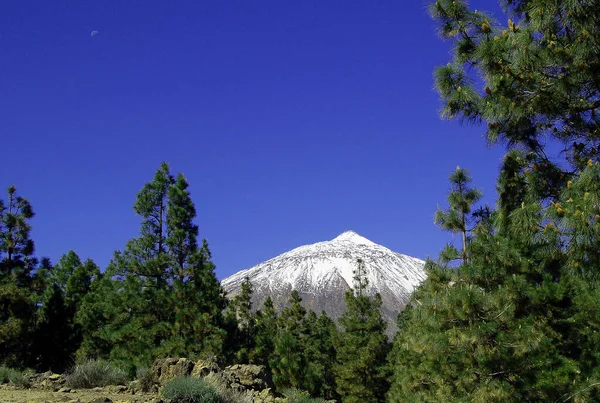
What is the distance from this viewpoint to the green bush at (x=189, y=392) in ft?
34.1

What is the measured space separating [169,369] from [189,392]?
291 cm

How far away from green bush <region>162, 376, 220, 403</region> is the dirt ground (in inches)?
11.2

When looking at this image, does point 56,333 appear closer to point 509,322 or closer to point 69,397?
point 69,397

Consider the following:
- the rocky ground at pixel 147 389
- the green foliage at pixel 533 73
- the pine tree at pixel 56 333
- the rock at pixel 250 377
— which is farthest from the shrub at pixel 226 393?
the pine tree at pixel 56 333

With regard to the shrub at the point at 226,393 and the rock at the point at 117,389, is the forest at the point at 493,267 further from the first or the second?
the rock at the point at 117,389

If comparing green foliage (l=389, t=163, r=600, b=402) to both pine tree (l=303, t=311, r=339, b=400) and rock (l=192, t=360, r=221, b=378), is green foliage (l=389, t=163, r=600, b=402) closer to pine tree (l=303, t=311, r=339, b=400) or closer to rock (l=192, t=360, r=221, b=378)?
rock (l=192, t=360, r=221, b=378)

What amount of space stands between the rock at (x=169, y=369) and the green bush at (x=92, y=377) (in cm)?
146

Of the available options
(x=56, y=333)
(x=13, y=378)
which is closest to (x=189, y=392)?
(x=13, y=378)

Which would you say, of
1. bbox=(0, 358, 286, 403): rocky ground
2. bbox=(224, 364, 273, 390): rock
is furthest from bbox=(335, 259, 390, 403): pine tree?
bbox=(0, 358, 286, 403): rocky ground

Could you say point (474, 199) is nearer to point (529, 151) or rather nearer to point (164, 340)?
point (529, 151)

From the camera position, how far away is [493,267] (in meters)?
11.9

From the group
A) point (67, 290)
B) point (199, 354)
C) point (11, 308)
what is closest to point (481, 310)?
point (199, 354)

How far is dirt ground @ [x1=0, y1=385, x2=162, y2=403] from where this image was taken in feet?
32.5

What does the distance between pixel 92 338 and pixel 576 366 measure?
21.5 metres
